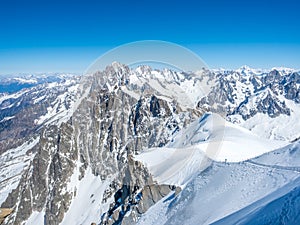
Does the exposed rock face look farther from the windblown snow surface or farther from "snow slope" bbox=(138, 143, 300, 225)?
"snow slope" bbox=(138, 143, 300, 225)

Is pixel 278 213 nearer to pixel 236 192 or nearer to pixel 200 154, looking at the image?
pixel 236 192

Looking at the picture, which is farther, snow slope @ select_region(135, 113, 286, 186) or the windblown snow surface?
snow slope @ select_region(135, 113, 286, 186)

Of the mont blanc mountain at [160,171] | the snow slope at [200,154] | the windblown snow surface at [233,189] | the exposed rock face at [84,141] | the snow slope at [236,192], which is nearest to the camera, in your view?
the windblown snow surface at [233,189]

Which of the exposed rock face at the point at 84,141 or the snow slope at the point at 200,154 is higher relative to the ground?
the snow slope at the point at 200,154

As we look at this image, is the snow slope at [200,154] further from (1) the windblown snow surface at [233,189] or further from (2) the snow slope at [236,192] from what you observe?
(2) the snow slope at [236,192]

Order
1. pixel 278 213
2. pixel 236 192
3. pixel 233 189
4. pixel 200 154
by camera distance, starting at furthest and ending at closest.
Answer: pixel 200 154 < pixel 233 189 < pixel 236 192 < pixel 278 213

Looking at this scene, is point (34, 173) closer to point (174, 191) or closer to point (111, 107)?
point (111, 107)

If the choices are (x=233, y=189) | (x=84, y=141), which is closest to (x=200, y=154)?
(x=233, y=189)

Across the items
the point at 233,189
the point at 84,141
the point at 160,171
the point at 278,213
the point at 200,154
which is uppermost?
the point at 278,213

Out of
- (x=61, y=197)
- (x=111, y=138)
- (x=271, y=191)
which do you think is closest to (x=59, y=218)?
(x=61, y=197)

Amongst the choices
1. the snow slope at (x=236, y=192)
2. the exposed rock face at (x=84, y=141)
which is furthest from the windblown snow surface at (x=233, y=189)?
the exposed rock face at (x=84, y=141)

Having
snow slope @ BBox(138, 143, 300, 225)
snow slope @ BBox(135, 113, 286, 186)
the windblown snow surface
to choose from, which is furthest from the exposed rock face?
snow slope @ BBox(138, 143, 300, 225)
